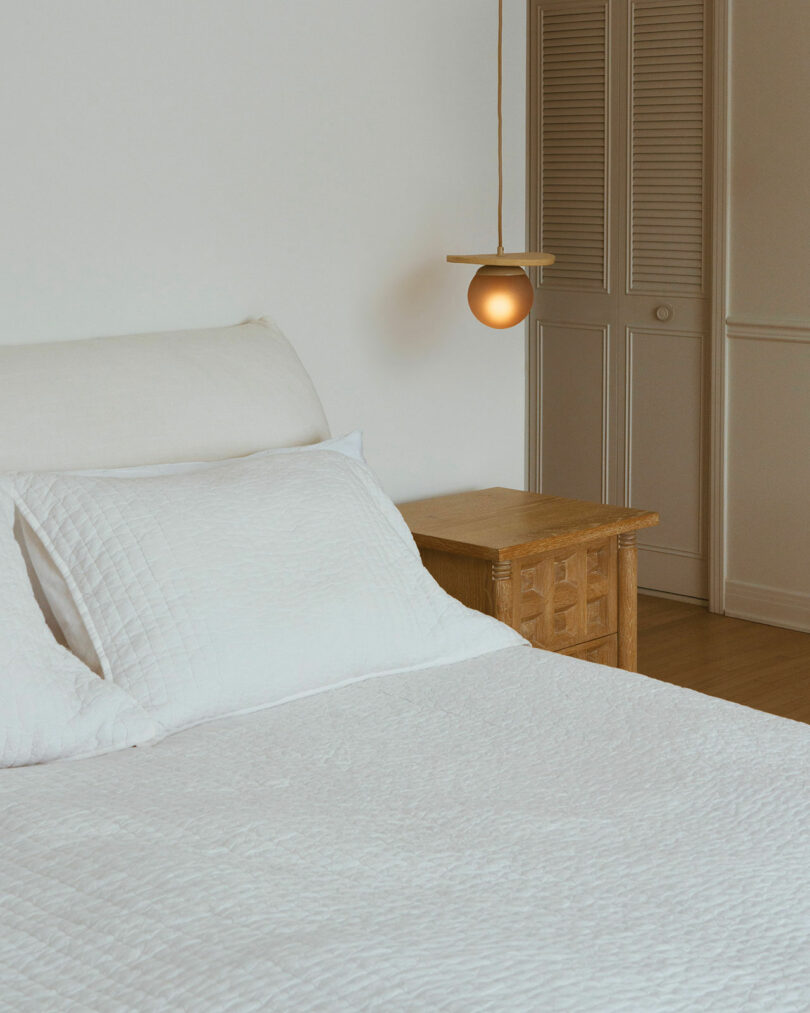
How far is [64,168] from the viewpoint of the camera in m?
2.27

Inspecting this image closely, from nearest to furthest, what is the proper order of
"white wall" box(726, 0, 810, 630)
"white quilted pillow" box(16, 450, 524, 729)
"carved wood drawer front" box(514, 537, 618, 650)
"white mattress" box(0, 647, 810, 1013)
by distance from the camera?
"white mattress" box(0, 647, 810, 1013), "white quilted pillow" box(16, 450, 524, 729), "carved wood drawer front" box(514, 537, 618, 650), "white wall" box(726, 0, 810, 630)

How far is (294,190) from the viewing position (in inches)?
102

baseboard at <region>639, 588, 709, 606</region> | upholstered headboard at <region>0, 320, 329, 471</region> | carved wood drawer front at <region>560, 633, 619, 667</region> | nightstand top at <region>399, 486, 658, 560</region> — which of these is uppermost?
upholstered headboard at <region>0, 320, 329, 471</region>

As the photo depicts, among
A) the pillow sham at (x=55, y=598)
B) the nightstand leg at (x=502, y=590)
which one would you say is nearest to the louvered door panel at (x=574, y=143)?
the nightstand leg at (x=502, y=590)

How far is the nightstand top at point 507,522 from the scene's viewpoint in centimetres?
247

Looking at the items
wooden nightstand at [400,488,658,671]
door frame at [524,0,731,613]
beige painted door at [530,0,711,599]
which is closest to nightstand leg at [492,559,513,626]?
wooden nightstand at [400,488,658,671]

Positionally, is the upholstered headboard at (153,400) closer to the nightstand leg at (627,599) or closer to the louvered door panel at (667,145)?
the nightstand leg at (627,599)

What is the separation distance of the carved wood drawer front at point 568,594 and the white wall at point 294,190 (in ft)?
1.43

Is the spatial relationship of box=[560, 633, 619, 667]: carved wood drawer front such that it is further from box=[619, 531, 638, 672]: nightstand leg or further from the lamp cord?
the lamp cord

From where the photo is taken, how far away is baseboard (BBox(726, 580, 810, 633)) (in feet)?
12.8

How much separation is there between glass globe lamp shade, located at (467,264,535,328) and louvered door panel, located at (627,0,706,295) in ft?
5.26

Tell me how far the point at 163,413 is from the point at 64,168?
0.46 m

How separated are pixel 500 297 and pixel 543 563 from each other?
19.9 inches

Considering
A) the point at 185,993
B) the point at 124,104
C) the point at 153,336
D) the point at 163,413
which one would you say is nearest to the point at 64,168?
the point at 124,104
